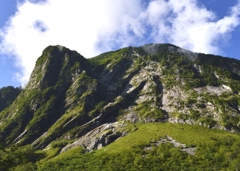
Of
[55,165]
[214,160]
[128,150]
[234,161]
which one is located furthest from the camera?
[128,150]

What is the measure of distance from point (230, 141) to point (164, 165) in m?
53.7

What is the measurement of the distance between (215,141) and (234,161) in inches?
1403

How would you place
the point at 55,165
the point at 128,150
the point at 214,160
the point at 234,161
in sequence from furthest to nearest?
the point at 128,150, the point at 55,165, the point at 214,160, the point at 234,161

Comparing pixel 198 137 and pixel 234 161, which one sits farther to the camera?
Answer: pixel 198 137

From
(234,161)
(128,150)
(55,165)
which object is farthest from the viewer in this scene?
(128,150)

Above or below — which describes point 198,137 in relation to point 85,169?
above

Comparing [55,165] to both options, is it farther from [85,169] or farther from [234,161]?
[234,161]

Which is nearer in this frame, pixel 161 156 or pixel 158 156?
pixel 161 156

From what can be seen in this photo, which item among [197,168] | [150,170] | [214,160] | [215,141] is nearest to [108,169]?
[150,170]

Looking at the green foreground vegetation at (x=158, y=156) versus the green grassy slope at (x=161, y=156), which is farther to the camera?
the green foreground vegetation at (x=158, y=156)

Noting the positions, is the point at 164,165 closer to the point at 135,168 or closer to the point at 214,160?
the point at 135,168

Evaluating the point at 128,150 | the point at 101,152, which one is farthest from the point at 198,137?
the point at 101,152

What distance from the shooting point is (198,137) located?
190m

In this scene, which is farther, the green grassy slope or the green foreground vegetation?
the green foreground vegetation
